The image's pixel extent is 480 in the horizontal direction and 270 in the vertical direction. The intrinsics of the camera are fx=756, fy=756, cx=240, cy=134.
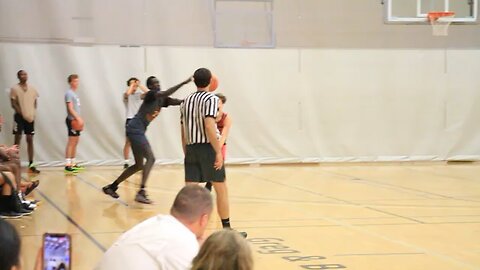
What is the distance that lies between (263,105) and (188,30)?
2.58 meters

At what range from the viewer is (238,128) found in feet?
60.3

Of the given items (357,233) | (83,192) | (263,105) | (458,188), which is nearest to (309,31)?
(263,105)

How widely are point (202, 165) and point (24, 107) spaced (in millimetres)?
8739

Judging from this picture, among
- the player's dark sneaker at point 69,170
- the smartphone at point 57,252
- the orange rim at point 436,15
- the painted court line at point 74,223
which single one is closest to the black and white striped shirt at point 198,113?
the painted court line at point 74,223

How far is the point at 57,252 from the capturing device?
10.0 feet

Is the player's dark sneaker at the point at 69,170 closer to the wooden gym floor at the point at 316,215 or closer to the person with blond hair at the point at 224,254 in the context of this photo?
the wooden gym floor at the point at 316,215

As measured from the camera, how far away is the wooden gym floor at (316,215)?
299 inches

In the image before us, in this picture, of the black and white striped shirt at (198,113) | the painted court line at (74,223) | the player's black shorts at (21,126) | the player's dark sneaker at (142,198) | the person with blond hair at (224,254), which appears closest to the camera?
the person with blond hair at (224,254)

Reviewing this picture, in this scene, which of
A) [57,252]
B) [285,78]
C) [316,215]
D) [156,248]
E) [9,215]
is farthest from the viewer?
[285,78]

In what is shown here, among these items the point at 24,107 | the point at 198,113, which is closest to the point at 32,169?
the point at 24,107

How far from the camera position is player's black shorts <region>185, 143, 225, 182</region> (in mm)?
8383

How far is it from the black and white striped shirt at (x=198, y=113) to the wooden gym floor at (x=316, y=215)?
1.35 m

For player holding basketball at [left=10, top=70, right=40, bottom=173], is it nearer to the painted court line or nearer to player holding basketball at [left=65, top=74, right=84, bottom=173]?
player holding basketball at [left=65, top=74, right=84, bottom=173]

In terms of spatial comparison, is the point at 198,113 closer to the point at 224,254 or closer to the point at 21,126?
the point at 224,254
